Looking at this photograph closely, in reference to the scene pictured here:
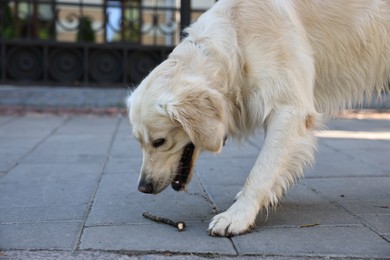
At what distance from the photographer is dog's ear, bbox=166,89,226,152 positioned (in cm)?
292

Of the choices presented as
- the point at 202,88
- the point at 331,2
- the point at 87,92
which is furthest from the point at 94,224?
the point at 87,92

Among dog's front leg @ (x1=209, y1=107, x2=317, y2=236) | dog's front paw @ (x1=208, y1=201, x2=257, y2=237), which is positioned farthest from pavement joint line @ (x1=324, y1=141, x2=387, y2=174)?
dog's front paw @ (x1=208, y1=201, x2=257, y2=237)

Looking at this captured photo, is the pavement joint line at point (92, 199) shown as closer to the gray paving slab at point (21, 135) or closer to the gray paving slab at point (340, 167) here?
the gray paving slab at point (21, 135)

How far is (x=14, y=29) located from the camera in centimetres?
1074

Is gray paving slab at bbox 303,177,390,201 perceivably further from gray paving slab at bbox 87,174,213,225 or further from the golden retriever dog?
gray paving slab at bbox 87,174,213,225

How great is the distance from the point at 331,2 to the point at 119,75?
749 centimetres

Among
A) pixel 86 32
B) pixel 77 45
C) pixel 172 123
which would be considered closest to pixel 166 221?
pixel 172 123

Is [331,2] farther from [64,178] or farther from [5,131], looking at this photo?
[5,131]

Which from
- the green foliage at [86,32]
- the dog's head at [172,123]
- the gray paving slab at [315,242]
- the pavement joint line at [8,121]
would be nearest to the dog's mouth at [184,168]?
the dog's head at [172,123]

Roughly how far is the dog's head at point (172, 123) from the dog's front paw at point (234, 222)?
403 millimetres

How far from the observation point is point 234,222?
9.80 feet

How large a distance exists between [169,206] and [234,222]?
757 millimetres

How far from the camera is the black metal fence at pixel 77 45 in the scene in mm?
10227

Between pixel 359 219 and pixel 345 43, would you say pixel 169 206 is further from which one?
pixel 345 43
